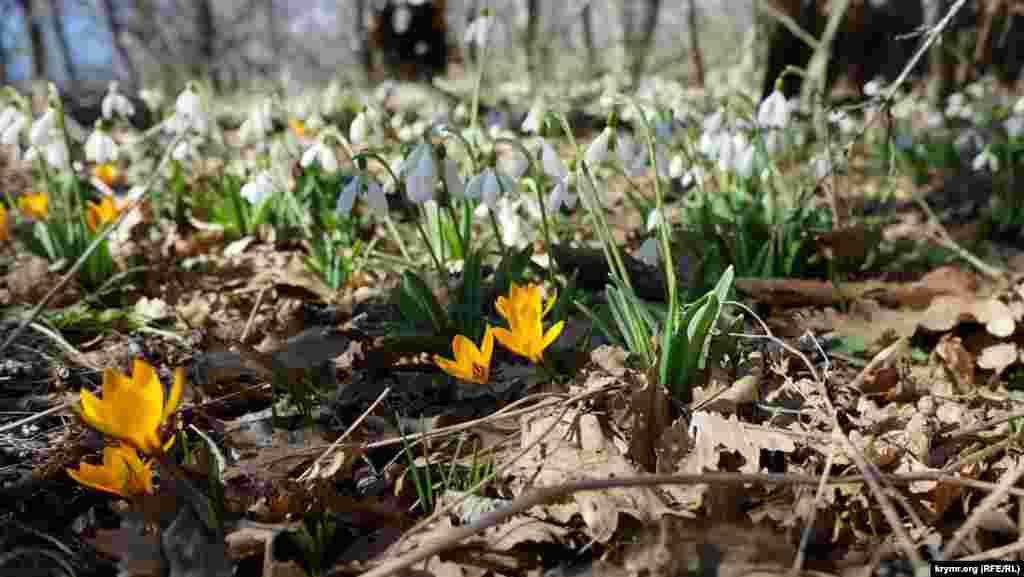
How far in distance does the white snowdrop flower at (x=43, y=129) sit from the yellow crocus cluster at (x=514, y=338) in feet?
6.91

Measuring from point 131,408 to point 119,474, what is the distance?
0.13 meters

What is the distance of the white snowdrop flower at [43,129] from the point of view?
2908 millimetres

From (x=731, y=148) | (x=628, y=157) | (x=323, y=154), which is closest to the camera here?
(x=628, y=157)

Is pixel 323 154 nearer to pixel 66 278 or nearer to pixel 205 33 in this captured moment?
pixel 66 278

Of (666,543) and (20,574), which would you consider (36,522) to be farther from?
(666,543)

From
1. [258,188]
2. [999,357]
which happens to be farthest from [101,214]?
[999,357]

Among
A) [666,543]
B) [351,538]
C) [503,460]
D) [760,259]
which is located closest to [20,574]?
[351,538]

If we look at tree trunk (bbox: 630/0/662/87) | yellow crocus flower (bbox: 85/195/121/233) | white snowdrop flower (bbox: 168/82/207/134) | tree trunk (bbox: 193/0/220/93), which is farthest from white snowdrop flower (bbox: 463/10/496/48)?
tree trunk (bbox: 193/0/220/93)

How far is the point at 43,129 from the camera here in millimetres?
2920

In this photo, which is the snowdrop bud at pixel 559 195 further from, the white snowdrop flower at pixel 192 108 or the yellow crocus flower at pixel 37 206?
the yellow crocus flower at pixel 37 206

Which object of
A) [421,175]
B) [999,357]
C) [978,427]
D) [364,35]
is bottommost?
[999,357]

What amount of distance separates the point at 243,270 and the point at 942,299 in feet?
8.35

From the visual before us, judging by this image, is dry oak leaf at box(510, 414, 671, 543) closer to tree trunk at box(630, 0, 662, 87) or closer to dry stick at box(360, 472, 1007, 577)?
dry stick at box(360, 472, 1007, 577)

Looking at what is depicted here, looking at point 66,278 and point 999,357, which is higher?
point 66,278
